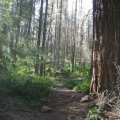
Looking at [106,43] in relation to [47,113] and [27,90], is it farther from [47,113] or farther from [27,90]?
[27,90]

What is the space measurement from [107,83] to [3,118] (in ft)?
10.0

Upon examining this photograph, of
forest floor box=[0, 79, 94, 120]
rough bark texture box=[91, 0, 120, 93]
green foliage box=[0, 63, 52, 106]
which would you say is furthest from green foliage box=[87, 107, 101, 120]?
green foliage box=[0, 63, 52, 106]

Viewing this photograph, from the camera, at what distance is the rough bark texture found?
25.3 feet

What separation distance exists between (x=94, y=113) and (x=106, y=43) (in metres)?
2.11

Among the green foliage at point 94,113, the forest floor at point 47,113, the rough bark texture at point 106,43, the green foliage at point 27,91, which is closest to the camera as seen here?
the green foliage at point 94,113

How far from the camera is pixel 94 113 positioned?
686 cm

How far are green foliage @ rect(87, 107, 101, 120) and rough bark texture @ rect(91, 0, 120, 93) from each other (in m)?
0.94

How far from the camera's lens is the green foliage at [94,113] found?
6.71 metres

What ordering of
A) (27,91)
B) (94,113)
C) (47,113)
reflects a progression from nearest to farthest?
(94,113) → (47,113) → (27,91)

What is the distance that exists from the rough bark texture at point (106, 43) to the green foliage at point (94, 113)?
0.94 m

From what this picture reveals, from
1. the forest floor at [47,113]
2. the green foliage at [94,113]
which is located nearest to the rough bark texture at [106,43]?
the forest floor at [47,113]

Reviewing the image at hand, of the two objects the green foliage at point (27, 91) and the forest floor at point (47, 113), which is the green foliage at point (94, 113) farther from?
the green foliage at point (27, 91)

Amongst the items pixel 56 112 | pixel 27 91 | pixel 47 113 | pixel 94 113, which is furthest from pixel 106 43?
pixel 27 91

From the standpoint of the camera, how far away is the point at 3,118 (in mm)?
6508
